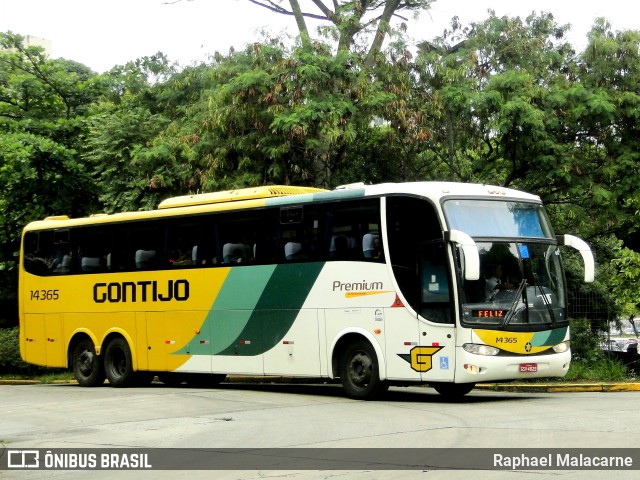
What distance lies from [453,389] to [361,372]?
6.18 ft

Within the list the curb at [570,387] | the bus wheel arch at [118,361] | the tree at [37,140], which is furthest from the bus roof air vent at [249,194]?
the tree at [37,140]

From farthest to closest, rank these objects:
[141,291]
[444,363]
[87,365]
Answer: [87,365], [141,291], [444,363]

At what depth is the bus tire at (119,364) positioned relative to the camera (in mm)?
22781

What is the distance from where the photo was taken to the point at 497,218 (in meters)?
17.2

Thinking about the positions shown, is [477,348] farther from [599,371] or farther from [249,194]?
[599,371]

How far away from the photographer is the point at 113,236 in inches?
902

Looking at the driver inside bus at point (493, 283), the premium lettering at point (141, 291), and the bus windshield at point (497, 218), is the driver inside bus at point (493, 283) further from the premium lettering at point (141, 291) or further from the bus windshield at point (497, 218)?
the premium lettering at point (141, 291)

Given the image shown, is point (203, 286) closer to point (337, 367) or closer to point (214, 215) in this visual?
point (214, 215)

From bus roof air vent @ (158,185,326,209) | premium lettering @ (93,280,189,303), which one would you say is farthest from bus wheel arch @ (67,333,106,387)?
bus roof air vent @ (158,185,326,209)

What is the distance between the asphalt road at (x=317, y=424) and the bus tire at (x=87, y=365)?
336 cm

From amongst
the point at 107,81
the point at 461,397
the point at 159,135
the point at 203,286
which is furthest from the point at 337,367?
the point at 107,81

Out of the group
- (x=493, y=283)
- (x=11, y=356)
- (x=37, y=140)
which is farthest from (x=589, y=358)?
(x=11, y=356)

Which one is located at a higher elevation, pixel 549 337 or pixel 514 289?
pixel 514 289

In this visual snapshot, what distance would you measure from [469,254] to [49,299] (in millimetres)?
12532
